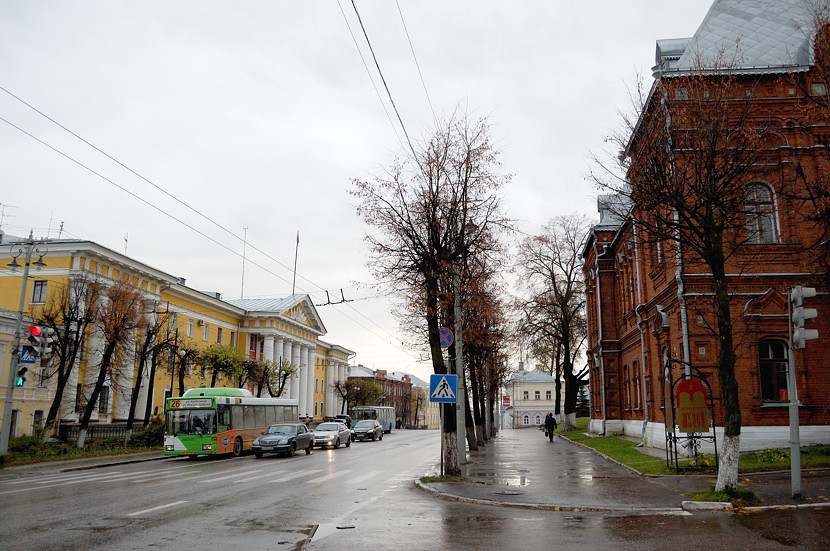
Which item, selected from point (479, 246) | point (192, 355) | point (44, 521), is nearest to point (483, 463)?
point (479, 246)

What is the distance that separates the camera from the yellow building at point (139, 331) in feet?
117

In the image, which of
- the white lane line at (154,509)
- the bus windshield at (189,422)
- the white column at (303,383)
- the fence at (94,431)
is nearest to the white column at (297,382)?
the white column at (303,383)

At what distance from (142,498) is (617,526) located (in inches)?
390

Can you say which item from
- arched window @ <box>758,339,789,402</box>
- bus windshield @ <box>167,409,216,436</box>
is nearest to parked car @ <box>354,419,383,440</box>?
bus windshield @ <box>167,409,216,436</box>

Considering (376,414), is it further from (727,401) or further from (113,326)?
(727,401)

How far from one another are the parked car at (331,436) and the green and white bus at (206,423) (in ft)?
24.2

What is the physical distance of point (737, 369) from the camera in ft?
70.5

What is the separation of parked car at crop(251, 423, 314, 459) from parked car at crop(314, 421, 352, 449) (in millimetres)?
5299

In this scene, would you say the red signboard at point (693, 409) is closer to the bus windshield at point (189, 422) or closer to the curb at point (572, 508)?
the curb at point (572, 508)

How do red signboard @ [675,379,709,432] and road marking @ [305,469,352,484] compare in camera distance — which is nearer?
red signboard @ [675,379,709,432]

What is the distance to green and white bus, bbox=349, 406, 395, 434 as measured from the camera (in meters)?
72.8

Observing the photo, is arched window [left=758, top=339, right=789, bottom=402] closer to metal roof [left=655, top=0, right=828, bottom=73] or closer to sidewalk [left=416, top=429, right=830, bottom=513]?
sidewalk [left=416, top=429, right=830, bottom=513]

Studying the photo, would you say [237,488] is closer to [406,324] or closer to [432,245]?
[432,245]

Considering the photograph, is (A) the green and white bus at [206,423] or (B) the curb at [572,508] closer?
(B) the curb at [572,508]
